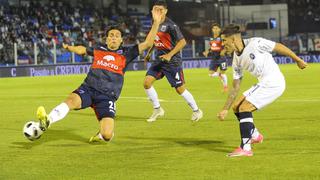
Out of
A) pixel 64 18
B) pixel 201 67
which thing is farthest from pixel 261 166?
pixel 64 18

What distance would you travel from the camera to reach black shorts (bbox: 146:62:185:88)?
1391 centimetres

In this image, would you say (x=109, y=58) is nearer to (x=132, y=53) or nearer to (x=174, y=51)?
(x=132, y=53)

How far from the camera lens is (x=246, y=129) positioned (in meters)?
8.87

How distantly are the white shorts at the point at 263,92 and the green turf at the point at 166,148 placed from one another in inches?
28.4

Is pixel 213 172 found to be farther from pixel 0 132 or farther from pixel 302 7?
pixel 302 7

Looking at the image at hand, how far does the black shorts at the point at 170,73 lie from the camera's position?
13.9 meters

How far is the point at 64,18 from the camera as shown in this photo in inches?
1932

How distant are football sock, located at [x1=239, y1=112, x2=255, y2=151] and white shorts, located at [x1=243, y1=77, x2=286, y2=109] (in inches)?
8.2

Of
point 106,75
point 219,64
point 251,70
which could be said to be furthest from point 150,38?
point 219,64

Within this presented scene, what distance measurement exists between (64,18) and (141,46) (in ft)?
130

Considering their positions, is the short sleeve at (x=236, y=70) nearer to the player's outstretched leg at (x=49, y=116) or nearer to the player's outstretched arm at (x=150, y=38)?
the player's outstretched arm at (x=150, y=38)

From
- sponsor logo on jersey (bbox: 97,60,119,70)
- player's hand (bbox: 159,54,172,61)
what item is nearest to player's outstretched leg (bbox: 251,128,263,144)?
sponsor logo on jersey (bbox: 97,60,119,70)

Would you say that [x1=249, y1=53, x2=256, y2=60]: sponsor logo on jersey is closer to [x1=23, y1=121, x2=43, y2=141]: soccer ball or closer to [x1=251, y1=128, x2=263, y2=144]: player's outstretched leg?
[x1=251, y1=128, x2=263, y2=144]: player's outstretched leg

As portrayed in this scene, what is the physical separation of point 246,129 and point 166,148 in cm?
151
